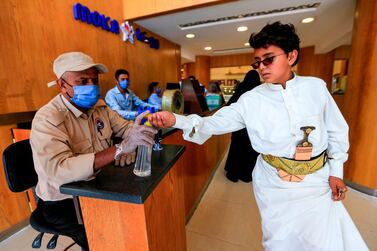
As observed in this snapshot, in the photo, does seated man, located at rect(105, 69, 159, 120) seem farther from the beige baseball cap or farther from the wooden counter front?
the beige baseball cap

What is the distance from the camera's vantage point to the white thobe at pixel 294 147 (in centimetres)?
98

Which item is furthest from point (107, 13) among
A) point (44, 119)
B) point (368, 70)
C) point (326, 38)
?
point (326, 38)

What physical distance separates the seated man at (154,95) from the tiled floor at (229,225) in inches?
65.1

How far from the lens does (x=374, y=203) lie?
2189mm

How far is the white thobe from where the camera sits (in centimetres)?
98

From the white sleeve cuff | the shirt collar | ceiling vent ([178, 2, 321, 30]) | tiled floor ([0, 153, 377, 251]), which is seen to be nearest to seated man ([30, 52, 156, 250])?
the white sleeve cuff

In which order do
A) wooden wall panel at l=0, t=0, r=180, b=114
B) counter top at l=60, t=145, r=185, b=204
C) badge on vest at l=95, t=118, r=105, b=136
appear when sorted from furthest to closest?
wooden wall panel at l=0, t=0, r=180, b=114 < badge on vest at l=95, t=118, r=105, b=136 < counter top at l=60, t=145, r=185, b=204

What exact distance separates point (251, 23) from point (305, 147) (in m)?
3.62

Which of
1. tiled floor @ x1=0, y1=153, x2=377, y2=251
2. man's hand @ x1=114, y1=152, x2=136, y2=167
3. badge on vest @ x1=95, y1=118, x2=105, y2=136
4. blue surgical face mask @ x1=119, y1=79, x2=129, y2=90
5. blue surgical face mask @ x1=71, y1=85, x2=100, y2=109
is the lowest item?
tiled floor @ x1=0, y1=153, x2=377, y2=251

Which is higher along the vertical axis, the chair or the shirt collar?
the shirt collar

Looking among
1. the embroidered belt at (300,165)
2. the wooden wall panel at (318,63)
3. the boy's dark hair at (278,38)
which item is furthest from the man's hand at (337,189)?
the wooden wall panel at (318,63)

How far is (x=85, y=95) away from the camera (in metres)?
1.13

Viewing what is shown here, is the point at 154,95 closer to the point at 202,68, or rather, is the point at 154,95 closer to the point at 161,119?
the point at 161,119

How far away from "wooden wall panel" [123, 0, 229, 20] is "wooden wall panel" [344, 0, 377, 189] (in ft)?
5.83
